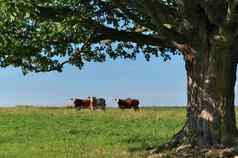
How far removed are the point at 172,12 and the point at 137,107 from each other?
42575 millimetres

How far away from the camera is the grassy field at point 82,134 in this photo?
83.4 ft

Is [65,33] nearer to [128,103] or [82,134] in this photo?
[82,134]

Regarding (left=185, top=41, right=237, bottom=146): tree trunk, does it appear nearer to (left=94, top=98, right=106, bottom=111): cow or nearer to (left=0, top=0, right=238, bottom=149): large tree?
(left=0, top=0, right=238, bottom=149): large tree

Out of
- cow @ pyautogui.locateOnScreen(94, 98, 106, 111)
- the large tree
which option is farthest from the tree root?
cow @ pyautogui.locateOnScreen(94, 98, 106, 111)

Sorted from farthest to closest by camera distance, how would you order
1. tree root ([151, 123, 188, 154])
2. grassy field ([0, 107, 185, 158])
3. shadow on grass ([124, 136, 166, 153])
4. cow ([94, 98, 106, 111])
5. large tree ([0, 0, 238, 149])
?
cow ([94, 98, 106, 111])
shadow on grass ([124, 136, 166, 153])
grassy field ([0, 107, 185, 158])
tree root ([151, 123, 188, 154])
large tree ([0, 0, 238, 149])

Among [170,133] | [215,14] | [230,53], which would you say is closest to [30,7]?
[215,14]

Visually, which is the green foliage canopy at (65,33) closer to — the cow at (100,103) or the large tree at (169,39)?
the large tree at (169,39)

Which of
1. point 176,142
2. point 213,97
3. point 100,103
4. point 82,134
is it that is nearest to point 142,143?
point 176,142

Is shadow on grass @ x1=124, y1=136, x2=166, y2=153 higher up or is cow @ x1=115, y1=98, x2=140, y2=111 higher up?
cow @ x1=115, y1=98, x2=140, y2=111

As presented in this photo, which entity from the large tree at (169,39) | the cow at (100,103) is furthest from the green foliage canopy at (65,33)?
the cow at (100,103)

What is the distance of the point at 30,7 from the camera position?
19.0 meters

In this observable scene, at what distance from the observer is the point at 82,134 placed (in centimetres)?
3378

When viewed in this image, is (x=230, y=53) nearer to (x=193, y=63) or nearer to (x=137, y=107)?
(x=193, y=63)

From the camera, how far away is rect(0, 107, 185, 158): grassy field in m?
25.4
